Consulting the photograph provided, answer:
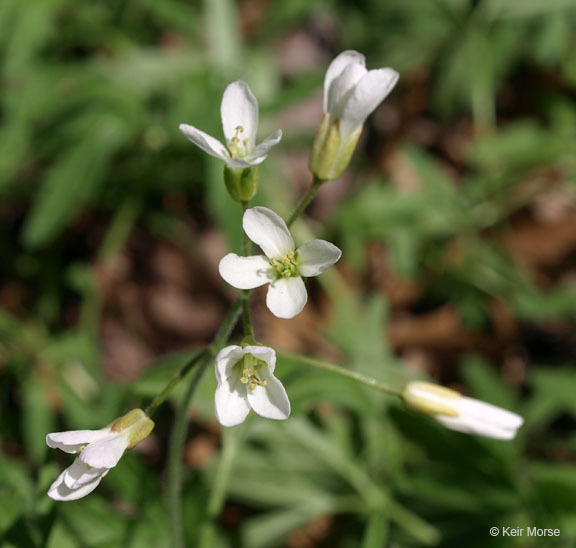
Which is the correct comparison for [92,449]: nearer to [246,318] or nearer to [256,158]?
[246,318]

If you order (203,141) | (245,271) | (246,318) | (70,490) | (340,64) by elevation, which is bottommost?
(70,490)

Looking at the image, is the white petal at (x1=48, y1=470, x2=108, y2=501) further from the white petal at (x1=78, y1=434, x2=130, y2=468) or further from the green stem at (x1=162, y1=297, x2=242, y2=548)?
the green stem at (x1=162, y1=297, x2=242, y2=548)

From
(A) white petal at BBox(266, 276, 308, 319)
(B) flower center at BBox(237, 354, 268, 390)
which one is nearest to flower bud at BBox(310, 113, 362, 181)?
(A) white petal at BBox(266, 276, 308, 319)

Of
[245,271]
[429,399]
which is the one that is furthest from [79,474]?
[429,399]

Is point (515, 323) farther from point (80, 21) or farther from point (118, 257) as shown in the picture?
point (80, 21)

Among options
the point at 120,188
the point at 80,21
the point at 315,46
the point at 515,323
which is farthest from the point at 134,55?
the point at 515,323

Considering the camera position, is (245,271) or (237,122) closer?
(245,271)
